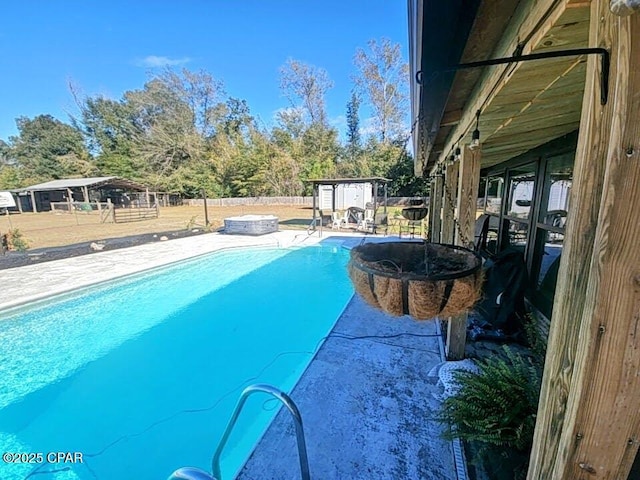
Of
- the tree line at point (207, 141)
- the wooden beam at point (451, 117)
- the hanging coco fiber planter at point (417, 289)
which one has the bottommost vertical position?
the hanging coco fiber planter at point (417, 289)

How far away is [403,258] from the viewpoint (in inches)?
78.0

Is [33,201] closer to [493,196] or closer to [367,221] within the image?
[367,221]

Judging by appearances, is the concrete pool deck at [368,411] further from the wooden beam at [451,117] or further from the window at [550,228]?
the wooden beam at [451,117]

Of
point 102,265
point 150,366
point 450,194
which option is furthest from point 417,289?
point 102,265

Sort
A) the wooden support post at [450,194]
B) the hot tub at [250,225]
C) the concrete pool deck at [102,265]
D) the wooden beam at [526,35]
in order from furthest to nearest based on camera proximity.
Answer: the hot tub at [250,225], the concrete pool deck at [102,265], the wooden support post at [450,194], the wooden beam at [526,35]

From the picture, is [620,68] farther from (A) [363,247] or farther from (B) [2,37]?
(B) [2,37]

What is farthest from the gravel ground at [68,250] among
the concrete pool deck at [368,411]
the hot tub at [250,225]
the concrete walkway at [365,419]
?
the concrete walkway at [365,419]

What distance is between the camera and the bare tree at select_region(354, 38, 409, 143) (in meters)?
15.8

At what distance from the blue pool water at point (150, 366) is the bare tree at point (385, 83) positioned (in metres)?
12.6

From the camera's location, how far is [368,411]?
238 cm

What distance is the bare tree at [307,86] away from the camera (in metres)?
24.1

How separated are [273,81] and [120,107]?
51.0 ft

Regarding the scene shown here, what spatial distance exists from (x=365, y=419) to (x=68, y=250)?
390 inches

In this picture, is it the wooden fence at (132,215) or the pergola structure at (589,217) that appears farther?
the wooden fence at (132,215)
